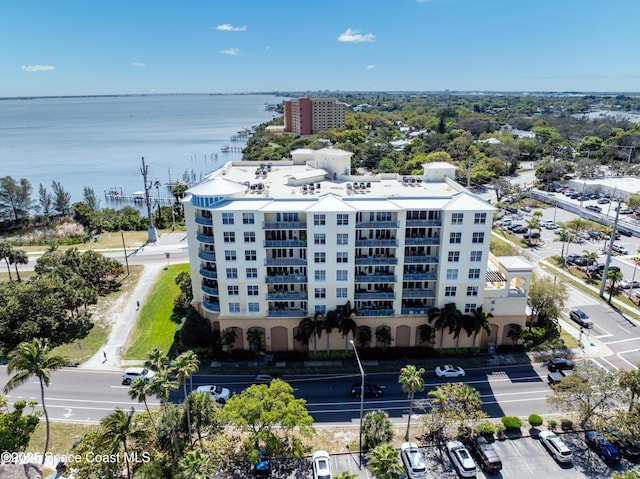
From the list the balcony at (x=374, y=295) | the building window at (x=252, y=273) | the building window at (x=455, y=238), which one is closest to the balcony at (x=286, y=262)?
the building window at (x=252, y=273)

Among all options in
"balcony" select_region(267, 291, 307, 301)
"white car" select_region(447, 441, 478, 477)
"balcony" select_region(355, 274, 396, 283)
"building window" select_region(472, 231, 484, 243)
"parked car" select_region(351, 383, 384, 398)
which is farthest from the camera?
"balcony" select_region(267, 291, 307, 301)

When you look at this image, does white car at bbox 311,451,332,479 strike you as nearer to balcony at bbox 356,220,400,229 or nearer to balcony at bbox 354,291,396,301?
balcony at bbox 354,291,396,301

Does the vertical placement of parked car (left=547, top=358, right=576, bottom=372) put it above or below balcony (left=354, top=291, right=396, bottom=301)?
below

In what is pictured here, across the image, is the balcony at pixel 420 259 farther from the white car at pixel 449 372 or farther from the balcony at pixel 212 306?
the balcony at pixel 212 306

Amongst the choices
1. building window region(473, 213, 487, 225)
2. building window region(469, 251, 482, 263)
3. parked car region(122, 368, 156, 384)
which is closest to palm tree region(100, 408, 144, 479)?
parked car region(122, 368, 156, 384)

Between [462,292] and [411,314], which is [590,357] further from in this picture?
[411,314]

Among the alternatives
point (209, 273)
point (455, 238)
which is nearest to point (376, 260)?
point (455, 238)

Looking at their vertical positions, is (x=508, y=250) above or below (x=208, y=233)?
below

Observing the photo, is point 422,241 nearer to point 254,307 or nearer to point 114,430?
point 254,307

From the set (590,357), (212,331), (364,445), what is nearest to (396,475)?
(364,445)
